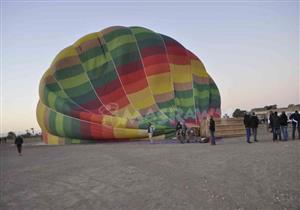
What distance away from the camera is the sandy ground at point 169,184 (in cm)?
650

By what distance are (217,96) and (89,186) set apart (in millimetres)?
15694

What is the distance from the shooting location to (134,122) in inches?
803

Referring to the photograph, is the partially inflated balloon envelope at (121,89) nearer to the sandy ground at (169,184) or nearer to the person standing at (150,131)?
the person standing at (150,131)

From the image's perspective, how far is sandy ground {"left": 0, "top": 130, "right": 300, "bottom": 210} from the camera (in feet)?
21.3

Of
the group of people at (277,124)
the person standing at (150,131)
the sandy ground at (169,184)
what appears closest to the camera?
the sandy ground at (169,184)

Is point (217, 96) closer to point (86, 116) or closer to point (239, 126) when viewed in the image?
point (239, 126)

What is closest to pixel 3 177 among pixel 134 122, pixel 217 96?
pixel 134 122

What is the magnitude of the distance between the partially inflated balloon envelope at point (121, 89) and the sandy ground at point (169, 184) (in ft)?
29.1

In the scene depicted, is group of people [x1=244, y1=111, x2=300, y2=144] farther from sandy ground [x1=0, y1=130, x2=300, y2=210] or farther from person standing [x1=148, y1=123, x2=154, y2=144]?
person standing [x1=148, y1=123, x2=154, y2=144]

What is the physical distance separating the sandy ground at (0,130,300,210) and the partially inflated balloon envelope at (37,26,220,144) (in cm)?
887

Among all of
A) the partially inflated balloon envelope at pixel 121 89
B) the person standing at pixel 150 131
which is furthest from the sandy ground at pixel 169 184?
the partially inflated balloon envelope at pixel 121 89

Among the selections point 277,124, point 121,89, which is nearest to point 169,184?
point 277,124

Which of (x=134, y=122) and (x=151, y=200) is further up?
(x=134, y=122)

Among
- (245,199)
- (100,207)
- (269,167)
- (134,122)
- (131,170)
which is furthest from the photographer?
(134,122)
